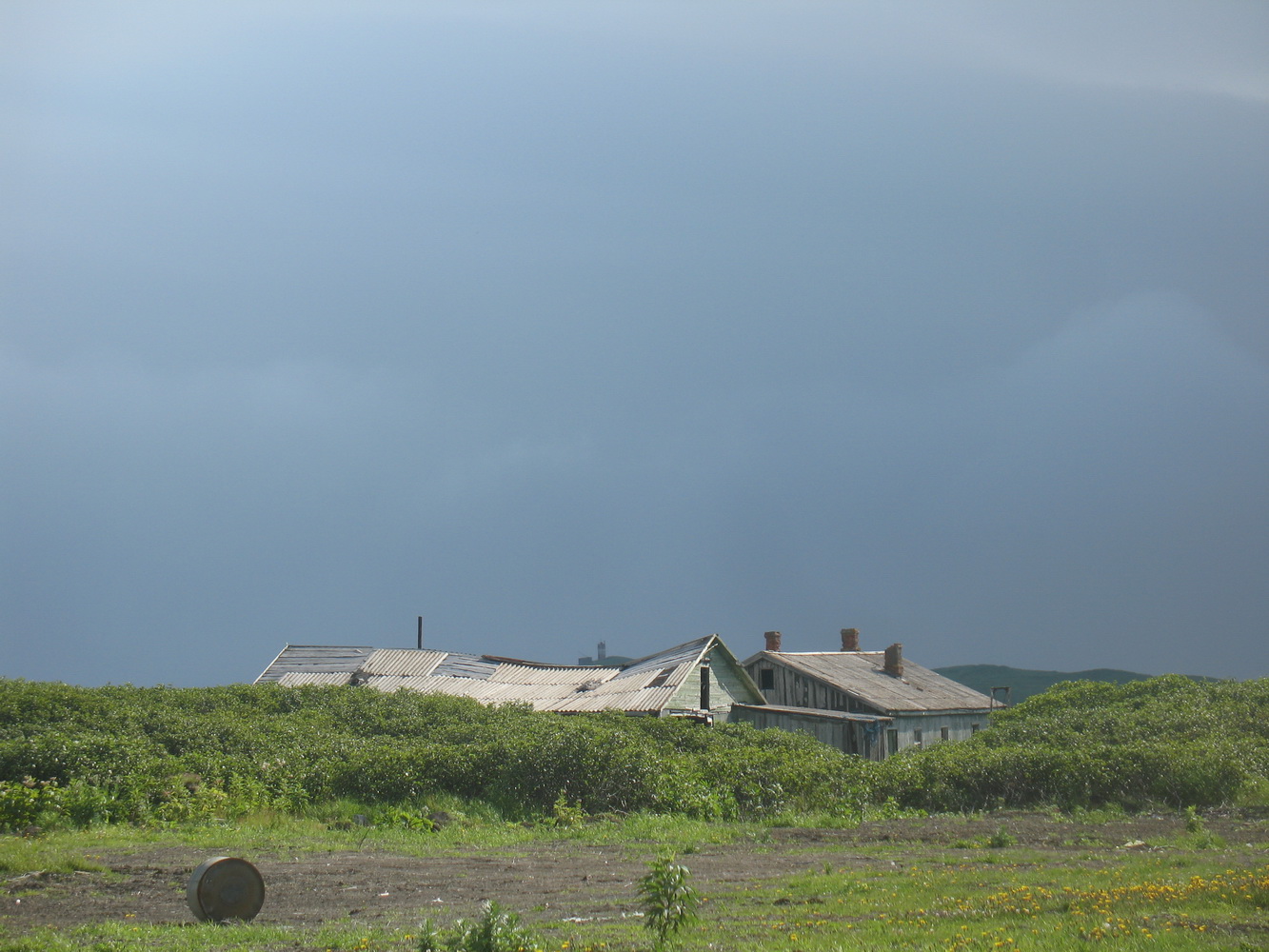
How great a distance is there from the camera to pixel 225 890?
9125 millimetres

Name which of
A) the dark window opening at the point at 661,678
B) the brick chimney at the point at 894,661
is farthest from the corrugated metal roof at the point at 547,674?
the brick chimney at the point at 894,661

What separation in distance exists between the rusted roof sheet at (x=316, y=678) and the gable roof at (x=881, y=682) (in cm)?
1960

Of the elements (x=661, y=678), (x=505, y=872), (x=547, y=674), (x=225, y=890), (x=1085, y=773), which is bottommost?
(x=505, y=872)

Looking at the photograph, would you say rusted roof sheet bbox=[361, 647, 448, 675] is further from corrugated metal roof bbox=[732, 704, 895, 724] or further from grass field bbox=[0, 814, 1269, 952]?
grass field bbox=[0, 814, 1269, 952]

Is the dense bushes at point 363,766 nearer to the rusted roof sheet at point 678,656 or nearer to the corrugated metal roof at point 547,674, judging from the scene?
the rusted roof sheet at point 678,656

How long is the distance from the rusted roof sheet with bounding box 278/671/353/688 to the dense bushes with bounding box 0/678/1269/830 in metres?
17.4

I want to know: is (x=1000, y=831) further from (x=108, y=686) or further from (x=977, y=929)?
(x=108, y=686)

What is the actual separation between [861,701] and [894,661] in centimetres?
799

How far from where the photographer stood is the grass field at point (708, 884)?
7.84 metres

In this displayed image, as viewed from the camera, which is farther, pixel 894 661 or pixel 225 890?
pixel 894 661

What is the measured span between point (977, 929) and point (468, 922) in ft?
15.7

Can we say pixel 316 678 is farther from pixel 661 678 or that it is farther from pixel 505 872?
pixel 505 872

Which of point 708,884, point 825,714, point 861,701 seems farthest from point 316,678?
point 708,884

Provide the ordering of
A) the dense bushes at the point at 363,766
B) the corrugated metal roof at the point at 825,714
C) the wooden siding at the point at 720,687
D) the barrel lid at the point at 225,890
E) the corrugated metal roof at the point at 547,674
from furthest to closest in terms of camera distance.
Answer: the corrugated metal roof at the point at 547,674 → the wooden siding at the point at 720,687 → the corrugated metal roof at the point at 825,714 → the dense bushes at the point at 363,766 → the barrel lid at the point at 225,890
